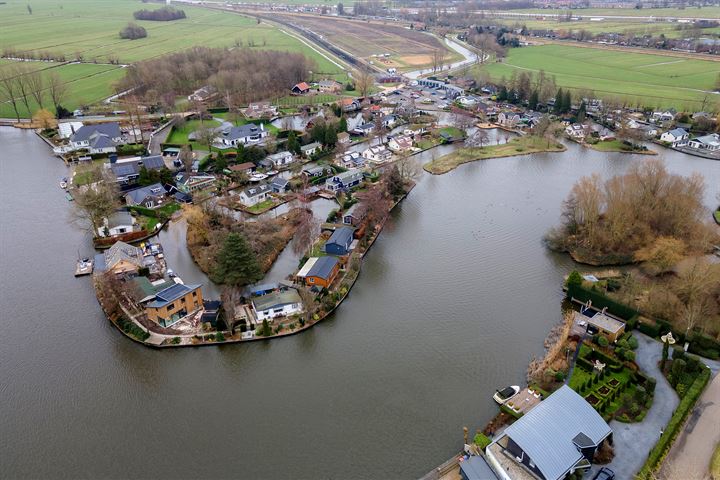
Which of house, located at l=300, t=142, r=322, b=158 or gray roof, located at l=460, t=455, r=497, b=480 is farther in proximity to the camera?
house, located at l=300, t=142, r=322, b=158

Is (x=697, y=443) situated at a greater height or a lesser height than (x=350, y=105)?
lesser

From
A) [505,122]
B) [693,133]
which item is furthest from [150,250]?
[693,133]

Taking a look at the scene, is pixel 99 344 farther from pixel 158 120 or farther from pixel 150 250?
pixel 158 120

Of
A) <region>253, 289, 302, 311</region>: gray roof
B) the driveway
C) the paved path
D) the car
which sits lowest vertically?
the driveway

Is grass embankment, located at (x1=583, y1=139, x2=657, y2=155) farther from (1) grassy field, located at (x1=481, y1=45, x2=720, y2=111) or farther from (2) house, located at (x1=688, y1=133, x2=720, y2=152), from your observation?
(1) grassy field, located at (x1=481, y1=45, x2=720, y2=111)

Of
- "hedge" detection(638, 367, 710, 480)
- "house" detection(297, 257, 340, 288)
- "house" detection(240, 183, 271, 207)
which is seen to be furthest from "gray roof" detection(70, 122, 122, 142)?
"hedge" detection(638, 367, 710, 480)

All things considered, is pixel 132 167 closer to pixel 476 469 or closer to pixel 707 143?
pixel 476 469

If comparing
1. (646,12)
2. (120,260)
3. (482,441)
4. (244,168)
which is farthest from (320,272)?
(646,12)
